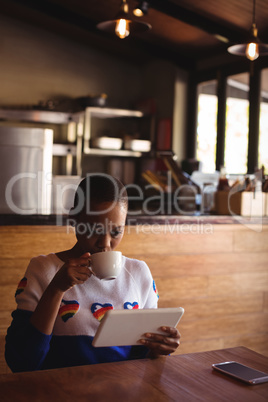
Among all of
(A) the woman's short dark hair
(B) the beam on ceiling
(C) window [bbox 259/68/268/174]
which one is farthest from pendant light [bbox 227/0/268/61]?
(A) the woman's short dark hair

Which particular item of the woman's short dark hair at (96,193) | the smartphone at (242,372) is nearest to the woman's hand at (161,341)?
the smartphone at (242,372)

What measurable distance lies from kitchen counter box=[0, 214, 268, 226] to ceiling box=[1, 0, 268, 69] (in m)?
2.40

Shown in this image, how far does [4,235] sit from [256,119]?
380 cm

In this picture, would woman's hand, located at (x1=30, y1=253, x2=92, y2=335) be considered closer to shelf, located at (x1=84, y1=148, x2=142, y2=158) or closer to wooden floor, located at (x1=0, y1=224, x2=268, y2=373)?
wooden floor, located at (x1=0, y1=224, x2=268, y2=373)

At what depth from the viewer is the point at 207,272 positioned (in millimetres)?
3051

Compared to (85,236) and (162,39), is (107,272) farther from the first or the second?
(162,39)

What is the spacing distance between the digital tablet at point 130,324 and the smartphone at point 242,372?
16cm

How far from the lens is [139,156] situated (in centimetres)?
646

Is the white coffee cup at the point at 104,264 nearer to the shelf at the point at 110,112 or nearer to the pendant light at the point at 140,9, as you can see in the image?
the pendant light at the point at 140,9

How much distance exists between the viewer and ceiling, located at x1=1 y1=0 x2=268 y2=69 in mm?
4961

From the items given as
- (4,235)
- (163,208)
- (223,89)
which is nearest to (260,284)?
(163,208)

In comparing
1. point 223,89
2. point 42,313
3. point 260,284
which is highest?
point 223,89

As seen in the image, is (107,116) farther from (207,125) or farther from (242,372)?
(242,372)

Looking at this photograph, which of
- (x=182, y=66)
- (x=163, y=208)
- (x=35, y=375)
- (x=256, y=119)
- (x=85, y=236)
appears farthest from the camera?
(x=182, y=66)
